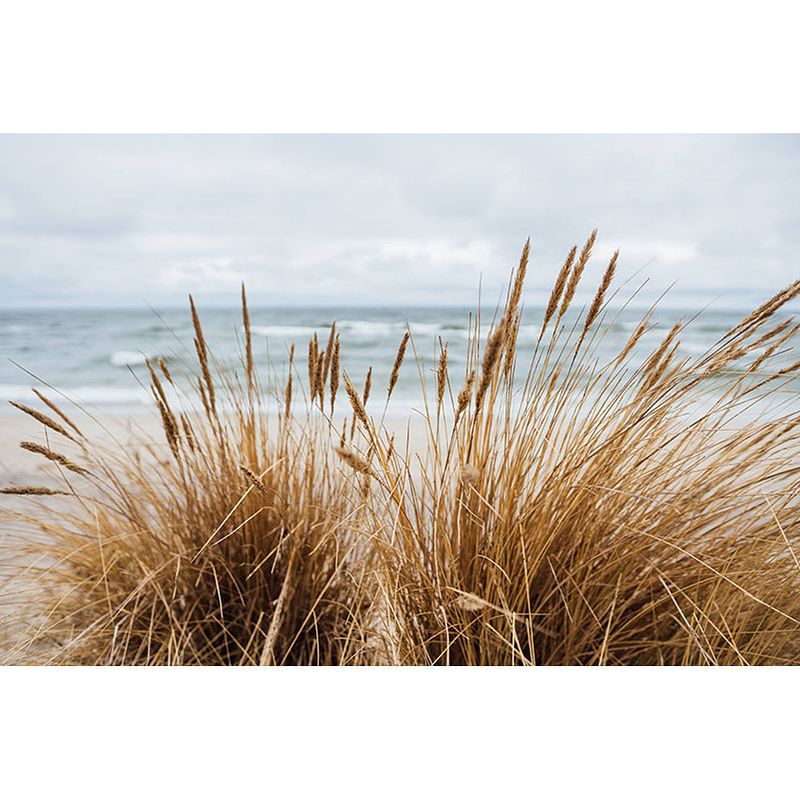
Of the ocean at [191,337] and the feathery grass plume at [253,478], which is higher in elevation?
the feathery grass plume at [253,478]

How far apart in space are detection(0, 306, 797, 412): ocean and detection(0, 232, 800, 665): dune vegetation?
163 centimetres

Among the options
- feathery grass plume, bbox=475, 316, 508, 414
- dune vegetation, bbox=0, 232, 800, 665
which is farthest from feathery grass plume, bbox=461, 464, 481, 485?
feathery grass plume, bbox=475, 316, 508, 414

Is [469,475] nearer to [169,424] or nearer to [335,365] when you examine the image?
[335,365]

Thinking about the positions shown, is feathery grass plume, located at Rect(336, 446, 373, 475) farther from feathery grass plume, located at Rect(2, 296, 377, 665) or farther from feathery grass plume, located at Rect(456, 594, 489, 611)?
feathery grass plume, located at Rect(2, 296, 377, 665)

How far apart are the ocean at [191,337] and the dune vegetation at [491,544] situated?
1.63 meters

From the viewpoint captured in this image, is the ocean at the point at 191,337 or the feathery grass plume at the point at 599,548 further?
the ocean at the point at 191,337

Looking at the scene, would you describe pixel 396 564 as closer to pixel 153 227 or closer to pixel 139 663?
pixel 139 663

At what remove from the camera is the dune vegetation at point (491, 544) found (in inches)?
43.7
